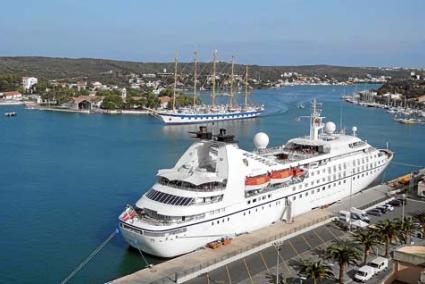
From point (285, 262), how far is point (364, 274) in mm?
2820

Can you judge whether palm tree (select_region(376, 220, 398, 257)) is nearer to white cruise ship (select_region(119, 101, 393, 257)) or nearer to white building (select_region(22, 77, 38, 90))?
white cruise ship (select_region(119, 101, 393, 257))

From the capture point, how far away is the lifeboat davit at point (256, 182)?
2292 centimetres

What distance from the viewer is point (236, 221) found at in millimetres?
22422

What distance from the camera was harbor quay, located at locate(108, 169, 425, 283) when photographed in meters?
17.6

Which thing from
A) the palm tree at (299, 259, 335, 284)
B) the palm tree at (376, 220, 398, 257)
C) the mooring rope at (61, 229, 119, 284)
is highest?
the palm tree at (376, 220, 398, 257)

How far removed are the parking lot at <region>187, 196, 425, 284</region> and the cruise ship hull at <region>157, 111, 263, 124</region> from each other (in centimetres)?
5597

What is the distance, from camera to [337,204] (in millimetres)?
26891

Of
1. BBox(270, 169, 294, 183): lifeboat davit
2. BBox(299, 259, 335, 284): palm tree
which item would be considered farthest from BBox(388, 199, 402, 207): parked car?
BBox(299, 259, 335, 284): palm tree

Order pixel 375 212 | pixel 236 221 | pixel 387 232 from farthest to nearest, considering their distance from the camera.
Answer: pixel 375 212, pixel 236 221, pixel 387 232

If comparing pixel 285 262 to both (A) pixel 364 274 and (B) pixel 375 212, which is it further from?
(B) pixel 375 212

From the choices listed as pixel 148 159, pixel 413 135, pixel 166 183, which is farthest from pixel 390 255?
pixel 413 135

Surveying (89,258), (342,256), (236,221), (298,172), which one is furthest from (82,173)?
(342,256)

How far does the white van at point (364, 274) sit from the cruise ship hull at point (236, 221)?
6093mm

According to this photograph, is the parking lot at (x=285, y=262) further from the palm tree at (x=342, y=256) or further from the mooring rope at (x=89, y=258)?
the mooring rope at (x=89, y=258)
